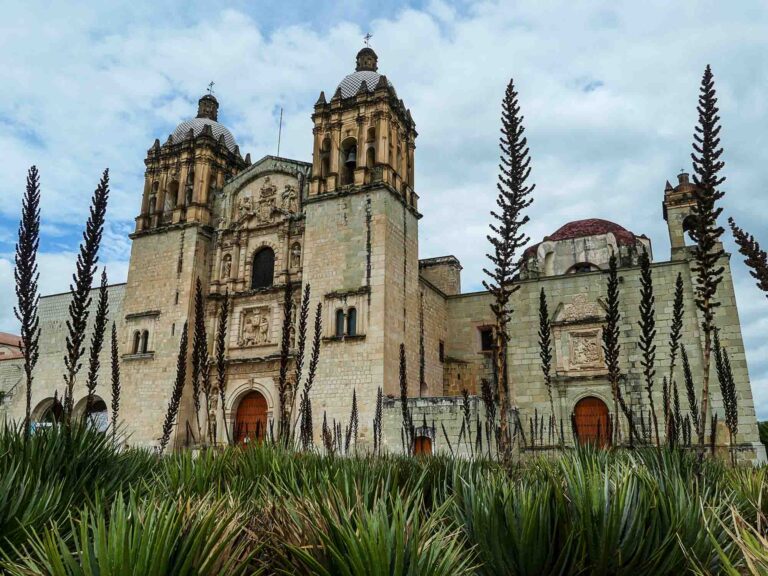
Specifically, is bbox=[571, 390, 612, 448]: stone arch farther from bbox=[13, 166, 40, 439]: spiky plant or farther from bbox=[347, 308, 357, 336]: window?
bbox=[13, 166, 40, 439]: spiky plant

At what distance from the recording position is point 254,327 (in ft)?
61.8

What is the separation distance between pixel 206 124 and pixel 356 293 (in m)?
10.4

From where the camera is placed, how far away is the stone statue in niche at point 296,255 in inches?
744

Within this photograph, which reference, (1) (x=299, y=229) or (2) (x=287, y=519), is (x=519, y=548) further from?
(1) (x=299, y=229)

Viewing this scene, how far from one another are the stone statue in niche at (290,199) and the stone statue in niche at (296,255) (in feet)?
4.11

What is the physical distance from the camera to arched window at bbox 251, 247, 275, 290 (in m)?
19.5

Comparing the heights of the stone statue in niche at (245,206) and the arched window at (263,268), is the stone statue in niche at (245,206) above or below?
above

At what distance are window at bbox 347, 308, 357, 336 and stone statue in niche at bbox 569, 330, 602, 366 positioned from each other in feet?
21.6

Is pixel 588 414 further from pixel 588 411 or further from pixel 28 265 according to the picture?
pixel 28 265

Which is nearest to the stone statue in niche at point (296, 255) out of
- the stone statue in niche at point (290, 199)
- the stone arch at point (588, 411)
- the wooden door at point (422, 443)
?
the stone statue in niche at point (290, 199)

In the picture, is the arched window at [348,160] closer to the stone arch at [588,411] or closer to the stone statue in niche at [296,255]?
the stone statue in niche at [296,255]

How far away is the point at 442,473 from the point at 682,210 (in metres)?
15.7

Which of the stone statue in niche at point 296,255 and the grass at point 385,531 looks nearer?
the grass at point 385,531

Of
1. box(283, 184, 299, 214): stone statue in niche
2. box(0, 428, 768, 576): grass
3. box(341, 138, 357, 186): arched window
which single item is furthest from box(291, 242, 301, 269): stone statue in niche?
box(0, 428, 768, 576): grass
